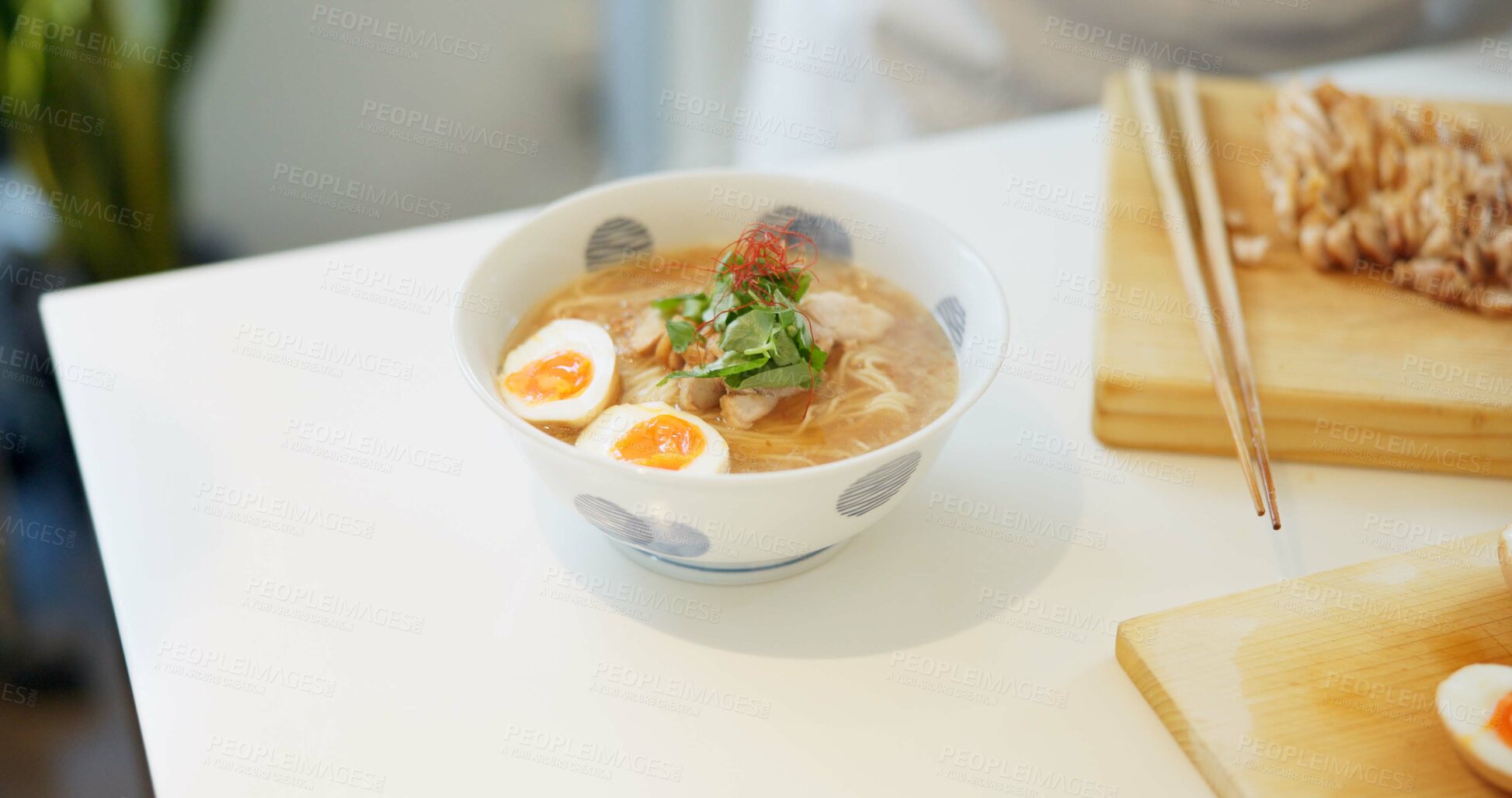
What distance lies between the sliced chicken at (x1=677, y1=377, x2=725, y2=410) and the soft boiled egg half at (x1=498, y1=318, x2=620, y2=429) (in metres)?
0.08

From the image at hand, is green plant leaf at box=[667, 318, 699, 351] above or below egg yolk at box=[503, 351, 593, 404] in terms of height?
above

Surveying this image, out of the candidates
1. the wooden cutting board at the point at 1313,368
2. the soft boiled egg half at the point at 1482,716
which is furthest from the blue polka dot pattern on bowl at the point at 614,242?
the soft boiled egg half at the point at 1482,716

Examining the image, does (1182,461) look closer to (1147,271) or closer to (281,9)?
(1147,271)

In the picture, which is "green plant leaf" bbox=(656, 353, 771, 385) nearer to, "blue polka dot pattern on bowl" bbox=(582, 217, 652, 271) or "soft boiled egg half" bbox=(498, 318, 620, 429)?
"soft boiled egg half" bbox=(498, 318, 620, 429)

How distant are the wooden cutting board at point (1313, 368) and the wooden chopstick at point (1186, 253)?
3cm

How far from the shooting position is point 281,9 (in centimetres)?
332

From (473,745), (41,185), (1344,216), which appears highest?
(1344,216)

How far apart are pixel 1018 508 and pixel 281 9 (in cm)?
288

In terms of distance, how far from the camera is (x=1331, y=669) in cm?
116

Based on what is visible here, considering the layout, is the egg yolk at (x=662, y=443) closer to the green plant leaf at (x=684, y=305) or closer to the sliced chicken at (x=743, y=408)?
the sliced chicken at (x=743, y=408)

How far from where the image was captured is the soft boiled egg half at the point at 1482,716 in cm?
103

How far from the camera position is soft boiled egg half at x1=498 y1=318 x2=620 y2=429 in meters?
1.27

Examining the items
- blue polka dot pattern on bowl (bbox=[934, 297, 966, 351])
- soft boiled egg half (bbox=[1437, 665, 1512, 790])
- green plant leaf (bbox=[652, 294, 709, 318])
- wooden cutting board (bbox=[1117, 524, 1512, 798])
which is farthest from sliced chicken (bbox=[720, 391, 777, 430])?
soft boiled egg half (bbox=[1437, 665, 1512, 790])

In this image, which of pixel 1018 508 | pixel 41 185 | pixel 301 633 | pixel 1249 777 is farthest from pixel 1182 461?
pixel 41 185
